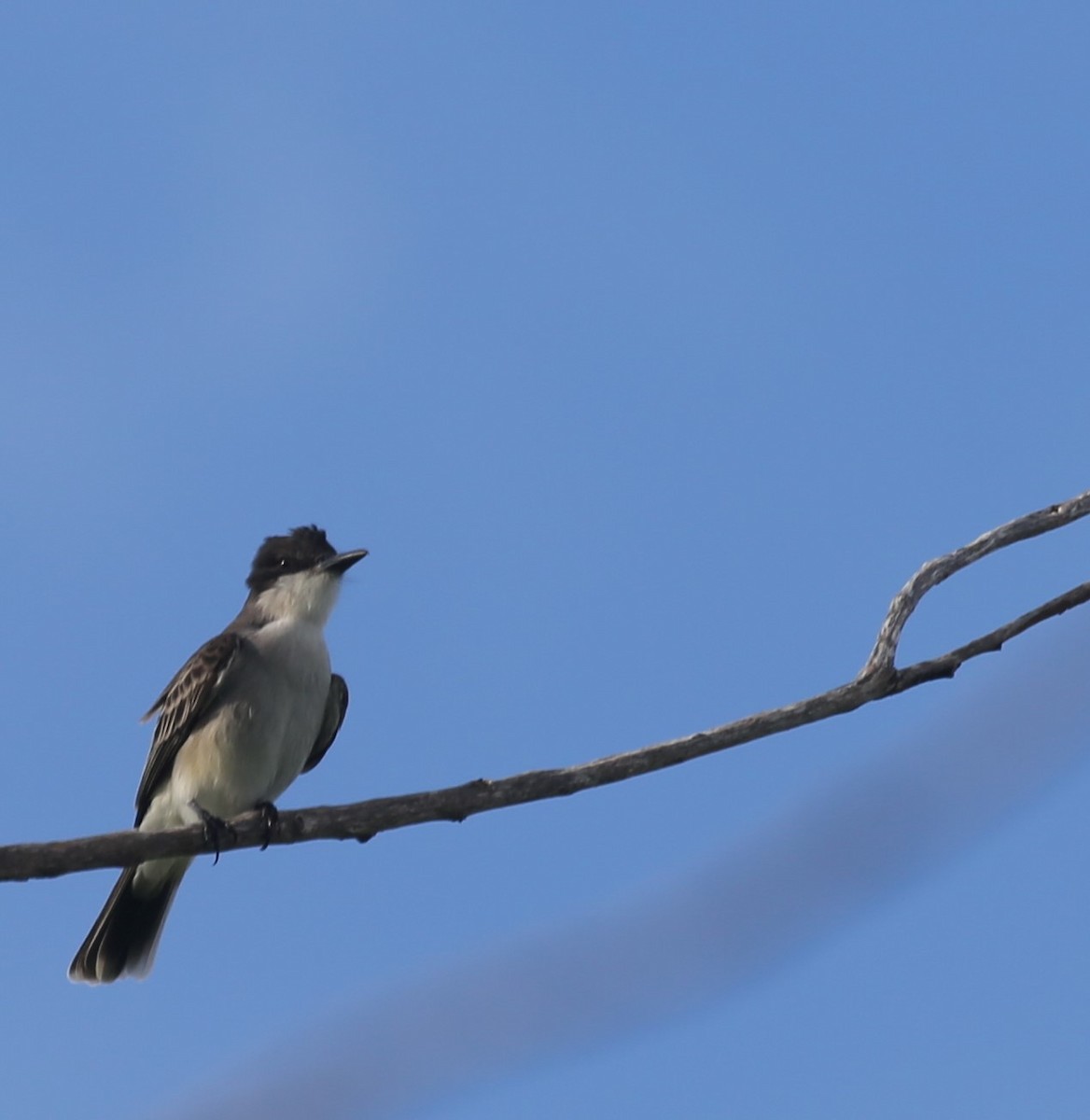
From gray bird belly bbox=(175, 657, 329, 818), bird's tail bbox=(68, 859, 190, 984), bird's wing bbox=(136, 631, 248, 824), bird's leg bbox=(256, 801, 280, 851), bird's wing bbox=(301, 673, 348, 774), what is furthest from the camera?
bird's wing bbox=(301, 673, 348, 774)

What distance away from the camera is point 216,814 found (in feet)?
29.5

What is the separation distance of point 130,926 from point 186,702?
1470mm

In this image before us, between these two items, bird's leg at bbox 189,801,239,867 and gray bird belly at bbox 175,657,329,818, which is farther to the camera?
gray bird belly at bbox 175,657,329,818

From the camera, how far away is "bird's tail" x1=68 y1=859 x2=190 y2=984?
9539 millimetres

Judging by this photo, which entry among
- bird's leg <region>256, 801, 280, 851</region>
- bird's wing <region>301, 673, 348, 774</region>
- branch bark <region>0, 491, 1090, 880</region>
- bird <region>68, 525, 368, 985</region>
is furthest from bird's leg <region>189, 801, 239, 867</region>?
bird's wing <region>301, 673, 348, 774</region>

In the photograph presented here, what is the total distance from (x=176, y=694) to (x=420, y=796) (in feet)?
13.4

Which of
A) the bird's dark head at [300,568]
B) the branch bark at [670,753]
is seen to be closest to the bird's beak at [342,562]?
the bird's dark head at [300,568]

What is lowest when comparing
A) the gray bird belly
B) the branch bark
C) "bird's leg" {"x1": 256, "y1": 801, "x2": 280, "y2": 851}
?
the branch bark

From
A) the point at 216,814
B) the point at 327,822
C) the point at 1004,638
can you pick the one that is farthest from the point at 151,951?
the point at 1004,638

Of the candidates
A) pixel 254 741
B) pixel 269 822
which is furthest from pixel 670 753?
pixel 254 741

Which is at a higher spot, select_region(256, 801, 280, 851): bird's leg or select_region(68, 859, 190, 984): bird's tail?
select_region(68, 859, 190, 984): bird's tail

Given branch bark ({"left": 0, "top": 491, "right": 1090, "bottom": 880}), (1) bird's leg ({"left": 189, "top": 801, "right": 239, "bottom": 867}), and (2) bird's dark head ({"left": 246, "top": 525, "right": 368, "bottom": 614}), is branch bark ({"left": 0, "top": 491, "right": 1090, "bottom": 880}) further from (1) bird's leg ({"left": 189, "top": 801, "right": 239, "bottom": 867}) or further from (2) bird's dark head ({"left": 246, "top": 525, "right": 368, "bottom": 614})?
(2) bird's dark head ({"left": 246, "top": 525, "right": 368, "bottom": 614})

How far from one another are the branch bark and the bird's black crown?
4608mm

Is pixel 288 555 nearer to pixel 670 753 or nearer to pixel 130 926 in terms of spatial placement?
pixel 130 926
